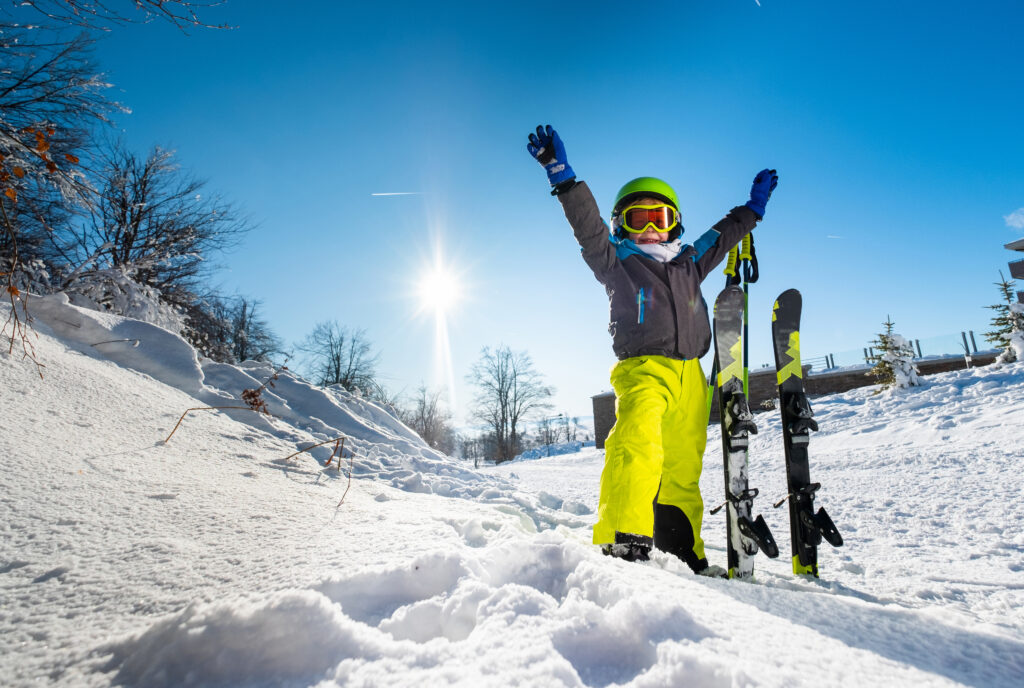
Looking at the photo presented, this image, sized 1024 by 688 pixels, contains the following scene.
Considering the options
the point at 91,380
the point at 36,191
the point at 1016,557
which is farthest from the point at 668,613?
the point at 36,191

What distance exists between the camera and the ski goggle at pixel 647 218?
8.25 feet

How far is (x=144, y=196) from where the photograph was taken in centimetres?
1254

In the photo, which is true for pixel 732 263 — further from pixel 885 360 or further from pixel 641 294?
pixel 885 360

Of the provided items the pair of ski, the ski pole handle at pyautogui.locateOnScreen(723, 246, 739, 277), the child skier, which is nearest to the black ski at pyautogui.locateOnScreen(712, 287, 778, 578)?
the pair of ski

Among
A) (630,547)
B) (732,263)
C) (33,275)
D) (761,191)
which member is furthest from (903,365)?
(33,275)

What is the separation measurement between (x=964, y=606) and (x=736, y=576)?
72cm

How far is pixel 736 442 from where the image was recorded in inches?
83.4

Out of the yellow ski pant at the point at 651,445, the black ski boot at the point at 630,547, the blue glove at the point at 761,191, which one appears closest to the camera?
the black ski boot at the point at 630,547

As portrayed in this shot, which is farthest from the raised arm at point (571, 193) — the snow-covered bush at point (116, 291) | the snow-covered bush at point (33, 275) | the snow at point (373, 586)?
the snow-covered bush at point (116, 291)

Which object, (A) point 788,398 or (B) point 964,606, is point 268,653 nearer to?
(B) point 964,606

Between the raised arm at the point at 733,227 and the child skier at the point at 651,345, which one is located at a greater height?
the raised arm at the point at 733,227

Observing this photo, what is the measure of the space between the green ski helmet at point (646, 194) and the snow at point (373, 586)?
1.79 m

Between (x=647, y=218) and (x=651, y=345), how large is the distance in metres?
0.79

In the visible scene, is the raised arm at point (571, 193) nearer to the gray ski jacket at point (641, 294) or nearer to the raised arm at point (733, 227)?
the gray ski jacket at point (641, 294)
